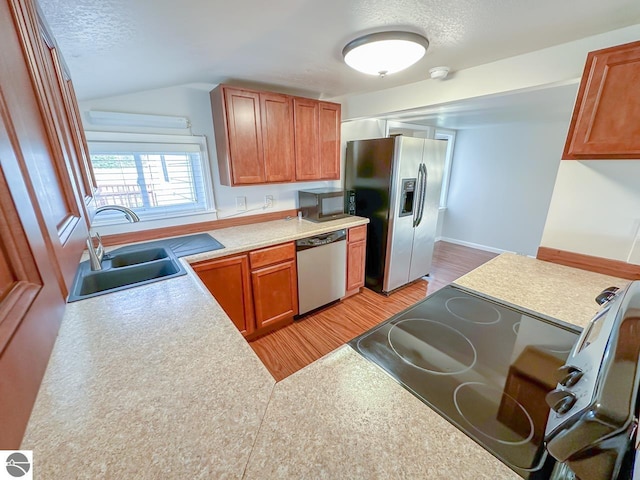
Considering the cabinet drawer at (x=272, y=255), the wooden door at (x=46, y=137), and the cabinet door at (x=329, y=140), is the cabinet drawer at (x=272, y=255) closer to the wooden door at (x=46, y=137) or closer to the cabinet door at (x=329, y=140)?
the cabinet door at (x=329, y=140)

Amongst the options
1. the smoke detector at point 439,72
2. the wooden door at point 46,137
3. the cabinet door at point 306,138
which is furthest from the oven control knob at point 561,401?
the cabinet door at point 306,138

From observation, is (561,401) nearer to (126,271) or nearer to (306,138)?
(126,271)

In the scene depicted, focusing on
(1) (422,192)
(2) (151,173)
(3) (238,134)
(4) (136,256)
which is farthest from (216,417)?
(1) (422,192)

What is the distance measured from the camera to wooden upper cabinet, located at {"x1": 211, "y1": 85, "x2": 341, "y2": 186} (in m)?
2.09

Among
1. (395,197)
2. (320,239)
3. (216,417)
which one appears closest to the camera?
(216,417)

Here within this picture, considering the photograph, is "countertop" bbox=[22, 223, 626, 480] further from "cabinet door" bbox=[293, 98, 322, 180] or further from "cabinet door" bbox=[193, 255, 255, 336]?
"cabinet door" bbox=[293, 98, 322, 180]

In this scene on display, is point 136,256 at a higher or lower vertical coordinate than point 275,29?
lower

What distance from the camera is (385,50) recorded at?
131 cm

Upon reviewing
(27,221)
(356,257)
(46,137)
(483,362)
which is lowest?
(356,257)

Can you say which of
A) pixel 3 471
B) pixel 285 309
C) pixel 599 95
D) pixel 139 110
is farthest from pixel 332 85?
pixel 3 471

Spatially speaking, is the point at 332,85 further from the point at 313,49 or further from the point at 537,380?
the point at 537,380

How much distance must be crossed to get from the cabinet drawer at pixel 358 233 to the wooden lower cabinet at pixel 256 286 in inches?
29.0

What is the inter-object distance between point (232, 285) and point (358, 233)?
4.70 ft

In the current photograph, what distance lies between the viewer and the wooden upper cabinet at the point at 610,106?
1.09m
